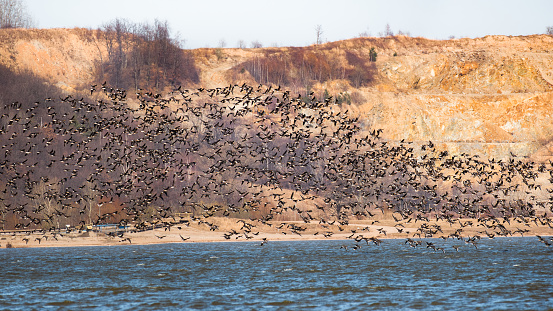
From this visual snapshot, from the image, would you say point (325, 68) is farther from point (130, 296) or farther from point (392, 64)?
point (130, 296)

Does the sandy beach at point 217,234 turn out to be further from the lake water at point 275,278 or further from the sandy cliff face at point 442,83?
the sandy cliff face at point 442,83

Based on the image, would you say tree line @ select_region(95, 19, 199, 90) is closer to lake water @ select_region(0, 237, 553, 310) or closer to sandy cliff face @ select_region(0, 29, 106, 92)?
sandy cliff face @ select_region(0, 29, 106, 92)

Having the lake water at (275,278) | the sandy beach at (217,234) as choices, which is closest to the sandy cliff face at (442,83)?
the sandy beach at (217,234)

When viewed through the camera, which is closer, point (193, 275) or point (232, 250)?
point (193, 275)

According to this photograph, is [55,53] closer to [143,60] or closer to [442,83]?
[143,60]

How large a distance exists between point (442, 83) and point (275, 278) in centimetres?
11839

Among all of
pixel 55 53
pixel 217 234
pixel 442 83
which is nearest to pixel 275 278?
pixel 217 234

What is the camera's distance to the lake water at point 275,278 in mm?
44281

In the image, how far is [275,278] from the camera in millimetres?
58281

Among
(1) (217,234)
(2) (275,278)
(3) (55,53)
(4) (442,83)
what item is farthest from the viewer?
(4) (442,83)

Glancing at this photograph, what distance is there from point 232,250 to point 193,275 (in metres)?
28.5

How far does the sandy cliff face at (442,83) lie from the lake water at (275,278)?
56.7 meters

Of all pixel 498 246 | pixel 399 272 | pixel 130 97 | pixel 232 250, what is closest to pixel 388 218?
pixel 498 246

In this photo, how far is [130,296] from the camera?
4816 cm
